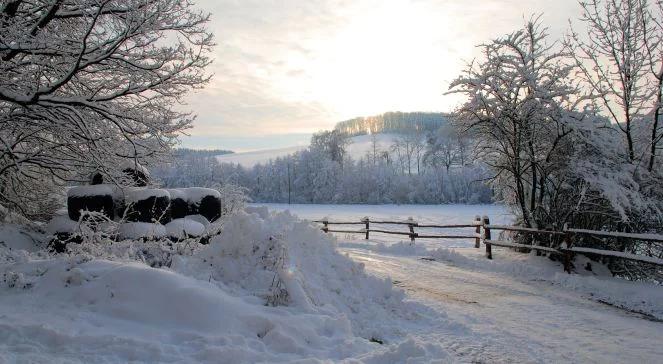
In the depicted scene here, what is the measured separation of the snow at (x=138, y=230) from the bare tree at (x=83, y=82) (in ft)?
4.06

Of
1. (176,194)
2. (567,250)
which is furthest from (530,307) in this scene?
(176,194)

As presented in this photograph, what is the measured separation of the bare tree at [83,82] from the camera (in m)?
7.95

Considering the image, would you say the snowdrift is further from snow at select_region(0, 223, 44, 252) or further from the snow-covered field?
snow at select_region(0, 223, 44, 252)

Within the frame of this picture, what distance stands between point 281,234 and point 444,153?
289 feet

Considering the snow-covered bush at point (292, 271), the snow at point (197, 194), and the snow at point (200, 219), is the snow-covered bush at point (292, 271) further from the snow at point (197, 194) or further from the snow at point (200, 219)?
the snow at point (197, 194)

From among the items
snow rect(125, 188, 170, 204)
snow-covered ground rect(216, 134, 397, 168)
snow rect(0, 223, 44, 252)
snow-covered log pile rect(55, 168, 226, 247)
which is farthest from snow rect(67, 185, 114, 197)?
snow-covered ground rect(216, 134, 397, 168)

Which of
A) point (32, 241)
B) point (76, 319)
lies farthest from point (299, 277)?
point (32, 241)

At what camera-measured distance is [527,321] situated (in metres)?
7.35

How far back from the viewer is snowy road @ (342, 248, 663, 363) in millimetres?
5789

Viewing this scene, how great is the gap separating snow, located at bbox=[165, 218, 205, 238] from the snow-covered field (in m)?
2.70

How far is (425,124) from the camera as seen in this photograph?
176125mm

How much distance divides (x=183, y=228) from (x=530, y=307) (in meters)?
7.53

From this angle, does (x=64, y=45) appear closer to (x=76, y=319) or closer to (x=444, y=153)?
(x=76, y=319)

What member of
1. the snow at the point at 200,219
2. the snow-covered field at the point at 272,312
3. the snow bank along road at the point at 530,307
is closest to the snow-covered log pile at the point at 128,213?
the snow at the point at 200,219
